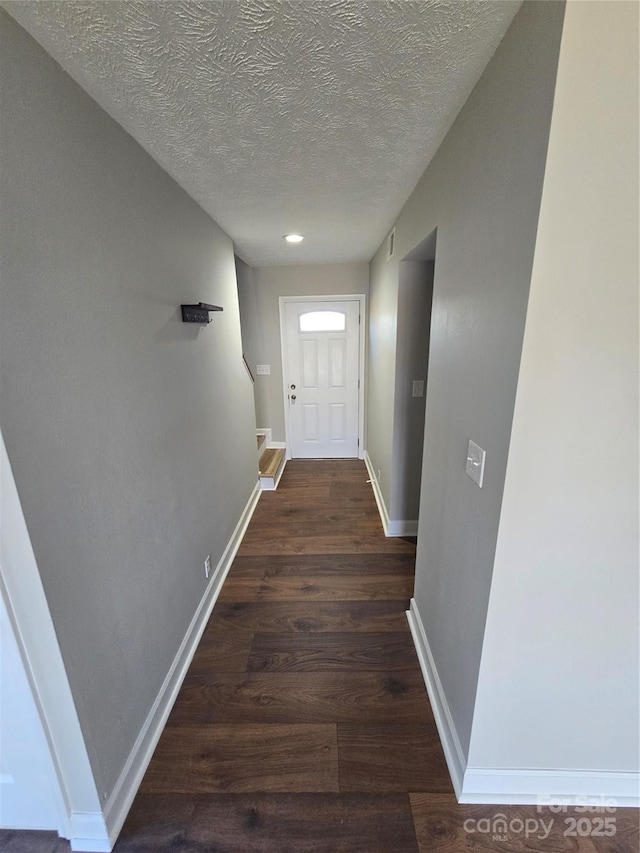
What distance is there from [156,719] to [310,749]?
0.64 m

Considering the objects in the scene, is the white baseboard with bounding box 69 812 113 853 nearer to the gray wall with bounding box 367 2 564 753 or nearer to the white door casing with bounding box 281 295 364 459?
the gray wall with bounding box 367 2 564 753

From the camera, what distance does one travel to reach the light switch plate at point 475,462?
106 centimetres

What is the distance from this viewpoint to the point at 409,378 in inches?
99.9

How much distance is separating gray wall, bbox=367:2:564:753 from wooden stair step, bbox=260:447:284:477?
82.5 inches

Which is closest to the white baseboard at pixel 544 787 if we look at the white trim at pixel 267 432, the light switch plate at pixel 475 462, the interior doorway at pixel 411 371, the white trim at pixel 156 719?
the light switch plate at pixel 475 462

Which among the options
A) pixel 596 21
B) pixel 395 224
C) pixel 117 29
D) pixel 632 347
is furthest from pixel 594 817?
pixel 395 224

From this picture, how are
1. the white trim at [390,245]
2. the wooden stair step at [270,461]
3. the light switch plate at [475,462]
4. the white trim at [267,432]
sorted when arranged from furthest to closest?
the white trim at [267,432] → the wooden stair step at [270,461] → the white trim at [390,245] → the light switch plate at [475,462]

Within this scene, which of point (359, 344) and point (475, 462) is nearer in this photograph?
point (475, 462)

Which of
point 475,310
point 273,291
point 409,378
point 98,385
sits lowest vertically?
point 409,378

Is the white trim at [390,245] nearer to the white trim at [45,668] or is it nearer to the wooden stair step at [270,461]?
the wooden stair step at [270,461]

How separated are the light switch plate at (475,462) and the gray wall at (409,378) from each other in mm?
1441

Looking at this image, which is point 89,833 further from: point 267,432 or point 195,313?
point 267,432

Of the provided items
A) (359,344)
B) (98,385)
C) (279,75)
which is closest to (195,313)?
(98,385)

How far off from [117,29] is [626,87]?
3.74 feet
